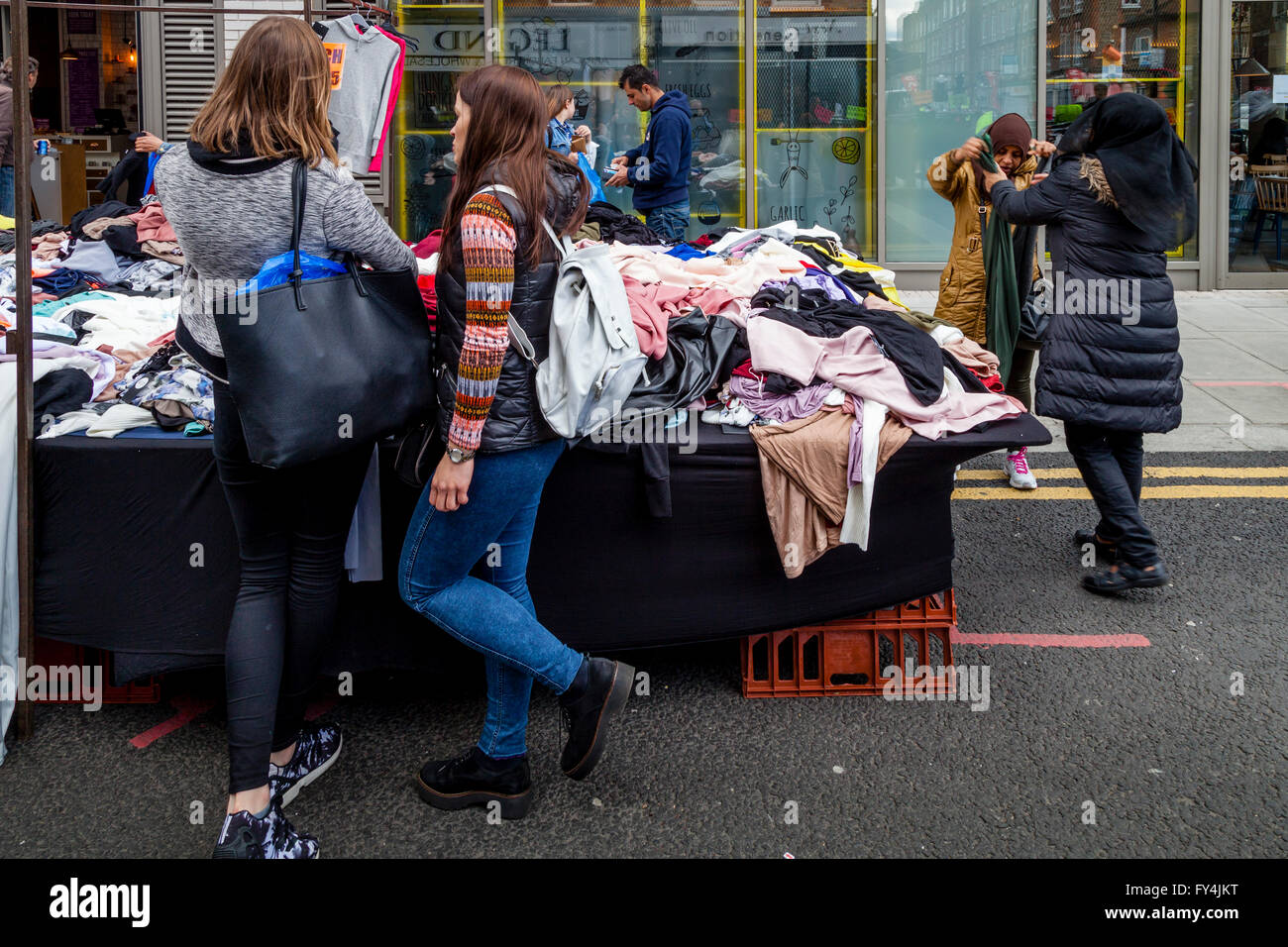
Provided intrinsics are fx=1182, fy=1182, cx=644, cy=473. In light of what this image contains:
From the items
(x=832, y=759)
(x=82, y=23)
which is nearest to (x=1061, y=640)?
(x=832, y=759)

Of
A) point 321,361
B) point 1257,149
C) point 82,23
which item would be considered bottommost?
point 321,361

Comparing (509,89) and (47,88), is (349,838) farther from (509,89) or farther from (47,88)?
(47,88)

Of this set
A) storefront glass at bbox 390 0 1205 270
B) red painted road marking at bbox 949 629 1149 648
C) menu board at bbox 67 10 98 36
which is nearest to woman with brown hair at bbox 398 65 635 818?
red painted road marking at bbox 949 629 1149 648

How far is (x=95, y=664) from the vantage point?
3.90 metres

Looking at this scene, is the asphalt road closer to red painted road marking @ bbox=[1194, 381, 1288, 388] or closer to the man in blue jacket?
red painted road marking @ bbox=[1194, 381, 1288, 388]

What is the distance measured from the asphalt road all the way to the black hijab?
1.56 m

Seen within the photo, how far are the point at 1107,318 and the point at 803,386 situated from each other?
163 centimetres

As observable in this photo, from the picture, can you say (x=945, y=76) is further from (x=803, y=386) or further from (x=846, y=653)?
(x=846, y=653)

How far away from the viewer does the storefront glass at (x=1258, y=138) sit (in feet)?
37.0

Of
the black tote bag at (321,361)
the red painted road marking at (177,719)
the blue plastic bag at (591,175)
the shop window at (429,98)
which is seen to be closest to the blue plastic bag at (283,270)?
the black tote bag at (321,361)

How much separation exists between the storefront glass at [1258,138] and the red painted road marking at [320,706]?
1058 cm

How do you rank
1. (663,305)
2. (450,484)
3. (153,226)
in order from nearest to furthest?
(450,484) < (663,305) < (153,226)

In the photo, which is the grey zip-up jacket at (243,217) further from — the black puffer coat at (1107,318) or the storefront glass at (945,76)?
the storefront glass at (945,76)

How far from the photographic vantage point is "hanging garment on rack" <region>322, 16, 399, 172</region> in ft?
16.3
